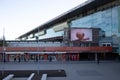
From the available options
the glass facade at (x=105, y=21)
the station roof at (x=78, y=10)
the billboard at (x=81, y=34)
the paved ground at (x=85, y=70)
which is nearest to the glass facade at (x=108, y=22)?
the glass facade at (x=105, y=21)

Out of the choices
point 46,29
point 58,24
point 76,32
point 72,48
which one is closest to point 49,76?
point 72,48

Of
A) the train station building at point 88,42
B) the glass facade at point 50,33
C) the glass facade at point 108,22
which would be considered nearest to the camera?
the glass facade at point 108,22

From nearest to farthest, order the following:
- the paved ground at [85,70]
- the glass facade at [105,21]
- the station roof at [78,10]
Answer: the paved ground at [85,70], the glass facade at [105,21], the station roof at [78,10]

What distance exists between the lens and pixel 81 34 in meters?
71.4

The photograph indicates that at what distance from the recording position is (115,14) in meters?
64.6

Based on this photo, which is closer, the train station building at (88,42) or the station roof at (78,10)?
the train station building at (88,42)

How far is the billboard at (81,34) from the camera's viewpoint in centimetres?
7106

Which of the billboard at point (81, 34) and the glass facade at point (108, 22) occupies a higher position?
the glass facade at point (108, 22)

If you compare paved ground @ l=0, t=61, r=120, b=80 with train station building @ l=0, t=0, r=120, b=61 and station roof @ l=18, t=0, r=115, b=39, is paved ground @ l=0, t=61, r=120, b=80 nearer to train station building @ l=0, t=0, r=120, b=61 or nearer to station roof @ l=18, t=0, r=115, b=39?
train station building @ l=0, t=0, r=120, b=61

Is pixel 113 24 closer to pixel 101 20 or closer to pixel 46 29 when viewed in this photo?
pixel 101 20

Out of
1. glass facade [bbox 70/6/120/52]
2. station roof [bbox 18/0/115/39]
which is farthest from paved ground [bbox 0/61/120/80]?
station roof [bbox 18/0/115/39]

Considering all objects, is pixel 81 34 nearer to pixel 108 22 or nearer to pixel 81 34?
A: pixel 81 34

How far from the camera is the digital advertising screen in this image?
71062mm

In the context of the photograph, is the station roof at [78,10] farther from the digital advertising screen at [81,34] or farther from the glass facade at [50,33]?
the digital advertising screen at [81,34]
